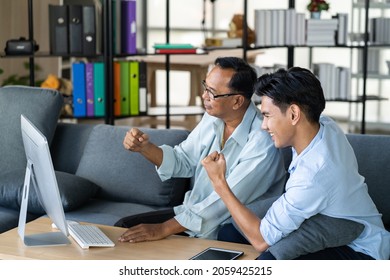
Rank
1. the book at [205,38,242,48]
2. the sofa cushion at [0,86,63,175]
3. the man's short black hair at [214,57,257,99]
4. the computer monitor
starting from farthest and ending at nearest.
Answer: the book at [205,38,242,48] → the sofa cushion at [0,86,63,175] → the man's short black hair at [214,57,257,99] → the computer monitor

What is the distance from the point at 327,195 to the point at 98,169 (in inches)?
67.8

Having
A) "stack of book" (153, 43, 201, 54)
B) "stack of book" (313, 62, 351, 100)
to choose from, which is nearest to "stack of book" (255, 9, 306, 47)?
"stack of book" (313, 62, 351, 100)

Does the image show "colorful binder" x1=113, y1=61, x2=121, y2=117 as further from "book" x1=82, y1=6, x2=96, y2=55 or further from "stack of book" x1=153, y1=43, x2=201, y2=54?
"stack of book" x1=153, y1=43, x2=201, y2=54

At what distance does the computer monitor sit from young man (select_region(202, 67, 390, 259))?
1.65ft

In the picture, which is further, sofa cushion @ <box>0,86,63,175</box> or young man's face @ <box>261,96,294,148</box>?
sofa cushion @ <box>0,86,63,175</box>

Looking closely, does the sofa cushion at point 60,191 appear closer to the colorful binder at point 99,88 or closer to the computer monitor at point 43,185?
the computer monitor at point 43,185

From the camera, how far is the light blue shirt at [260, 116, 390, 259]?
264cm

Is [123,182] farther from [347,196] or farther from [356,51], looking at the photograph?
[356,51]

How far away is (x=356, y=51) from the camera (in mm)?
7430

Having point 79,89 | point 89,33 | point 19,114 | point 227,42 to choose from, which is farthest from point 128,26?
point 19,114

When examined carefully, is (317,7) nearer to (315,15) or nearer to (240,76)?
(315,15)

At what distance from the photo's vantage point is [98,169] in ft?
13.5

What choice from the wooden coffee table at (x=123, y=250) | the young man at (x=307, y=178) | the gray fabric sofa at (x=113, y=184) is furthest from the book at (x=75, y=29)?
the young man at (x=307, y=178)

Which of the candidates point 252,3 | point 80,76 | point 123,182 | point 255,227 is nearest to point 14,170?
point 123,182
